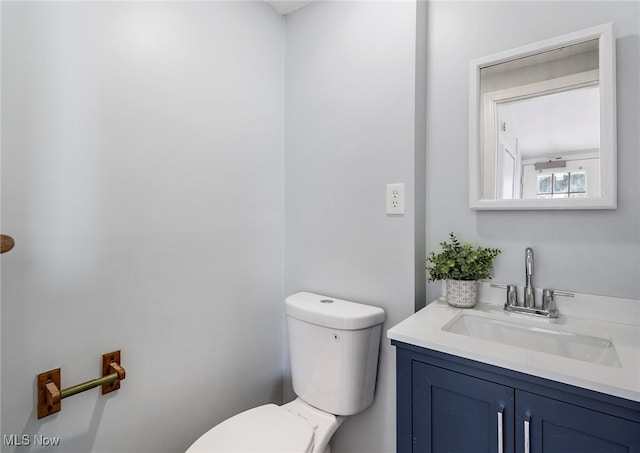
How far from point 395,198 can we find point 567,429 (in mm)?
858

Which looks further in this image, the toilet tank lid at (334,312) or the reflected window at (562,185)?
the toilet tank lid at (334,312)

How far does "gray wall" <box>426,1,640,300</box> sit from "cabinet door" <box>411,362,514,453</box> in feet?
1.61

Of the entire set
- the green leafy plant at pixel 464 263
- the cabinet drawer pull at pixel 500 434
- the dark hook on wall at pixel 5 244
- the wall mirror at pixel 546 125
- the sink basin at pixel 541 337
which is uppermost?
the wall mirror at pixel 546 125

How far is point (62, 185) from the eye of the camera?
0.99m

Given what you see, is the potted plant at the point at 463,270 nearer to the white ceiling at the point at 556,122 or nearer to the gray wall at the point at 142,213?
the white ceiling at the point at 556,122

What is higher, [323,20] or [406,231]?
[323,20]

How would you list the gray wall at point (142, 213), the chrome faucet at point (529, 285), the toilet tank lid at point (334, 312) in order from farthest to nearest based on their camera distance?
1. the toilet tank lid at point (334, 312)
2. the chrome faucet at point (529, 285)
3. the gray wall at point (142, 213)

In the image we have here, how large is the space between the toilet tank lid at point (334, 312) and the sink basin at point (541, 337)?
0.31 m

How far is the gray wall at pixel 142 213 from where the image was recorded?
0.94 metres

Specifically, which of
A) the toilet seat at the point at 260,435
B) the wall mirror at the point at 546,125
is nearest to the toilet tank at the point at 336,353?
the toilet seat at the point at 260,435

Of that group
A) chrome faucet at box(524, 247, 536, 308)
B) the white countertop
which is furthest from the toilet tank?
chrome faucet at box(524, 247, 536, 308)

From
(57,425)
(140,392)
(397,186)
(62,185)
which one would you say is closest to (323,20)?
(397,186)

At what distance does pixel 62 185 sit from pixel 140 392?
75 centimetres

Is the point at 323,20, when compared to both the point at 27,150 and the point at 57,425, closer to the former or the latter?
the point at 27,150
